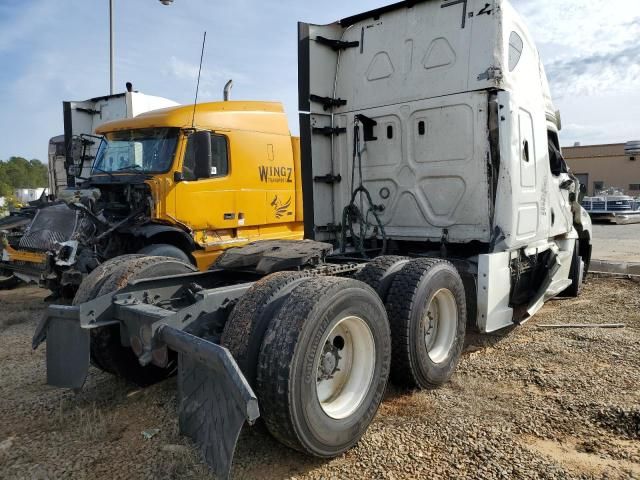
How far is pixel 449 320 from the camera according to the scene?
4.32 m

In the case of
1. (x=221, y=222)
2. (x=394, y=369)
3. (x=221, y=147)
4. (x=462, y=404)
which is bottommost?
(x=462, y=404)

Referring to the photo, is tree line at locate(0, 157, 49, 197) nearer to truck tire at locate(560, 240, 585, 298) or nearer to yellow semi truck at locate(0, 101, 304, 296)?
yellow semi truck at locate(0, 101, 304, 296)

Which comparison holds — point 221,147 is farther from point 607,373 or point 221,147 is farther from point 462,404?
point 607,373

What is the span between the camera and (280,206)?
823cm

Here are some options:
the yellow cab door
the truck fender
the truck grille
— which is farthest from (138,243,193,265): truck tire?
the yellow cab door

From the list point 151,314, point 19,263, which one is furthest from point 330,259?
point 19,263

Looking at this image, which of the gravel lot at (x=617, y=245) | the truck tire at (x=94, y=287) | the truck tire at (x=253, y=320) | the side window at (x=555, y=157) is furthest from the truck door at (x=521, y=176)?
the gravel lot at (x=617, y=245)

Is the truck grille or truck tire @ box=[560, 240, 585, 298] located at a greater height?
the truck grille

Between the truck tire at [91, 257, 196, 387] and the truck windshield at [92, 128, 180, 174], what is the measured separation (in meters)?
3.04

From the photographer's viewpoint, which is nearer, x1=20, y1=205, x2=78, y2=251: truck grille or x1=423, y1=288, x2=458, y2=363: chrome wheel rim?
x1=423, y1=288, x2=458, y2=363: chrome wheel rim

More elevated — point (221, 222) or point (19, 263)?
point (221, 222)

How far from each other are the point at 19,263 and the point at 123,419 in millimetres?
4998

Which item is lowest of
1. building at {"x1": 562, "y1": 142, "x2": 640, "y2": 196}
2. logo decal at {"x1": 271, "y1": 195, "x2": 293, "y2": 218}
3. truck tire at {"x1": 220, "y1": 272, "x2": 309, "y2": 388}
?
truck tire at {"x1": 220, "y1": 272, "x2": 309, "y2": 388}

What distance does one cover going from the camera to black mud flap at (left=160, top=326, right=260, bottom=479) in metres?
2.35
